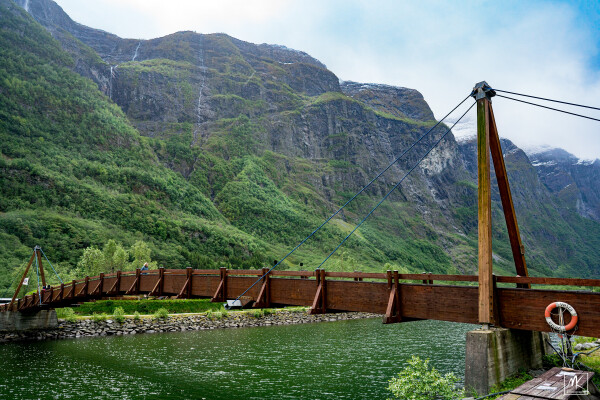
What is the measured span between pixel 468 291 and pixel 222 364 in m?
23.3

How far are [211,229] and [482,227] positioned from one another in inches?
5811

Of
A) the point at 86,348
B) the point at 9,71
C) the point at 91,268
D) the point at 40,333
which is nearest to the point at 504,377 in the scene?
the point at 86,348

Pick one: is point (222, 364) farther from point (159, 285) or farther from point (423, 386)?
point (423, 386)

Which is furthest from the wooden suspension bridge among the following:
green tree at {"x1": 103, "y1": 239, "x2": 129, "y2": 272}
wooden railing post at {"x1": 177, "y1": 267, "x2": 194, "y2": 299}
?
green tree at {"x1": 103, "y1": 239, "x2": 129, "y2": 272}

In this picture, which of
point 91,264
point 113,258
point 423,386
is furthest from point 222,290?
point 113,258

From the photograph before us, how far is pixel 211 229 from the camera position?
157m

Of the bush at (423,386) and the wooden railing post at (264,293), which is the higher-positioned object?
the wooden railing post at (264,293)

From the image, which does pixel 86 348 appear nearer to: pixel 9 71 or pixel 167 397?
pixel 167 397

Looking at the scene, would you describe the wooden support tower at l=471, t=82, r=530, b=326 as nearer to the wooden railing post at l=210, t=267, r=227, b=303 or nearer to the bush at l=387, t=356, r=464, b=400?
the bush at l=387, t=356, r=464, b=400

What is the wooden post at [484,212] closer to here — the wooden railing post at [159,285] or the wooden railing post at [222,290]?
the wooden railing post at [222,290]

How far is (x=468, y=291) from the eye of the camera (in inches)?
583

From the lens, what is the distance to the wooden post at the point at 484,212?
46.1ft

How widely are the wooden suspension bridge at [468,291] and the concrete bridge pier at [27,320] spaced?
3271cm

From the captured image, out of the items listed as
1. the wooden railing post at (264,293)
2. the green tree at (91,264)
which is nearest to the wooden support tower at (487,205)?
the wooden railing post at (264,293)
